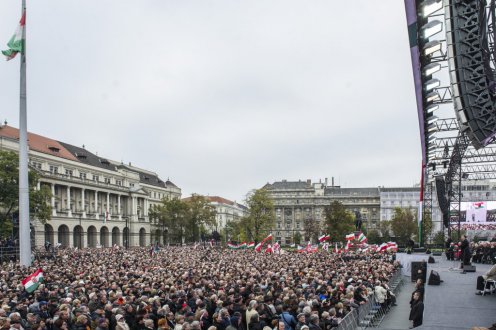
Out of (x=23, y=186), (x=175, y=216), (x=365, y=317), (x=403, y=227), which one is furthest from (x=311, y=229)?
(x=365, y=317)

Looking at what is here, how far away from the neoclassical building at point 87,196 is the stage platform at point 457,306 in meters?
57.8

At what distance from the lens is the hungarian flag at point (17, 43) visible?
26.6m

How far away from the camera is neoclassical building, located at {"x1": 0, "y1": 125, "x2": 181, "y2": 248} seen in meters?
Result: 75.2

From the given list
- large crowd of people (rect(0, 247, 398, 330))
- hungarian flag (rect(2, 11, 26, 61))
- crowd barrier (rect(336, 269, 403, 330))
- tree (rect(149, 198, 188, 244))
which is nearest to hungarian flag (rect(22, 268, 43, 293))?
A: large crowd of people (rect(0, 247, 398, 330))

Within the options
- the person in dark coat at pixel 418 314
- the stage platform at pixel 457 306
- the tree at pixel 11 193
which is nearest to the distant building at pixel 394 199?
the tree at pixel 11 193

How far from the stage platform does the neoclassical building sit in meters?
57.8

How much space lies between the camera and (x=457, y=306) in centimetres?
1480

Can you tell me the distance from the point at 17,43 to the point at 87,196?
2570 inches

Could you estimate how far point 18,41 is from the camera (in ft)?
87.5

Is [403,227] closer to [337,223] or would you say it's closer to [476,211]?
[337,223]

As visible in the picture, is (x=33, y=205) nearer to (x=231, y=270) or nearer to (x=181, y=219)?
(x=231, y=270)

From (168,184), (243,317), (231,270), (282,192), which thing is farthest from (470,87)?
(282,192)

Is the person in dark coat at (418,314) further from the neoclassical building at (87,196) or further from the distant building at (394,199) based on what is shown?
the distant building at (394,199)

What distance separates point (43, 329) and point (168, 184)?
383 ft
